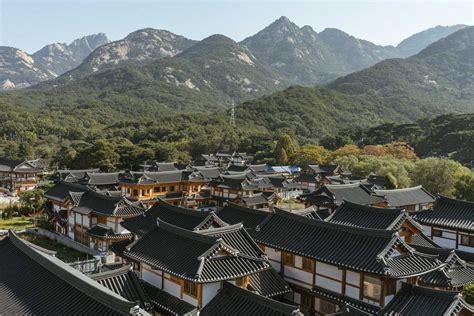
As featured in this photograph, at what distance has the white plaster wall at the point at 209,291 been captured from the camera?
1454 cm

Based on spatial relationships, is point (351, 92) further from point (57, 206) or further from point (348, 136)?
point (57, 206)

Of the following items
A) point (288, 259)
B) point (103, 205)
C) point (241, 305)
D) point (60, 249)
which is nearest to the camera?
point (241, 305)

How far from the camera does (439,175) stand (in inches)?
2035

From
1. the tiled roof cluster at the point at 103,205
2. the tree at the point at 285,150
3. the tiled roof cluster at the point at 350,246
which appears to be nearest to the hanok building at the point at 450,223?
the tiled roof cluster at the point at 350,246

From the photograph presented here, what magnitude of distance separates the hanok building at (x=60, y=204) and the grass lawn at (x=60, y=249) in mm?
2081

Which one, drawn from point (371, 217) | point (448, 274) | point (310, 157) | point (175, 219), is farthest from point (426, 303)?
point (310, 157)

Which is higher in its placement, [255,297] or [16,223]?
[255,297]

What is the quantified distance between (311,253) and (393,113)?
15934 centimetres

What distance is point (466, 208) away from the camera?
26.0m

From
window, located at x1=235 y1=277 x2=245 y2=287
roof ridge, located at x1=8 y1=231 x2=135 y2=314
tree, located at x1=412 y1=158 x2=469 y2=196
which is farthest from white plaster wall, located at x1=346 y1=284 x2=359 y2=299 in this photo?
tree, located at x1=412 y1=158 x2=469 y2=196

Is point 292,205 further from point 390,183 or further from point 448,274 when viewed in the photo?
point 448,274

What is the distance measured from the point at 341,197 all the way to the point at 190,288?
97.7 ft

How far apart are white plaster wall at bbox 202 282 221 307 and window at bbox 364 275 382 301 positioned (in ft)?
18.1

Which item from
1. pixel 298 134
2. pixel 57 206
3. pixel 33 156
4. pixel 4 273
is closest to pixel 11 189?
pixel 57 206
